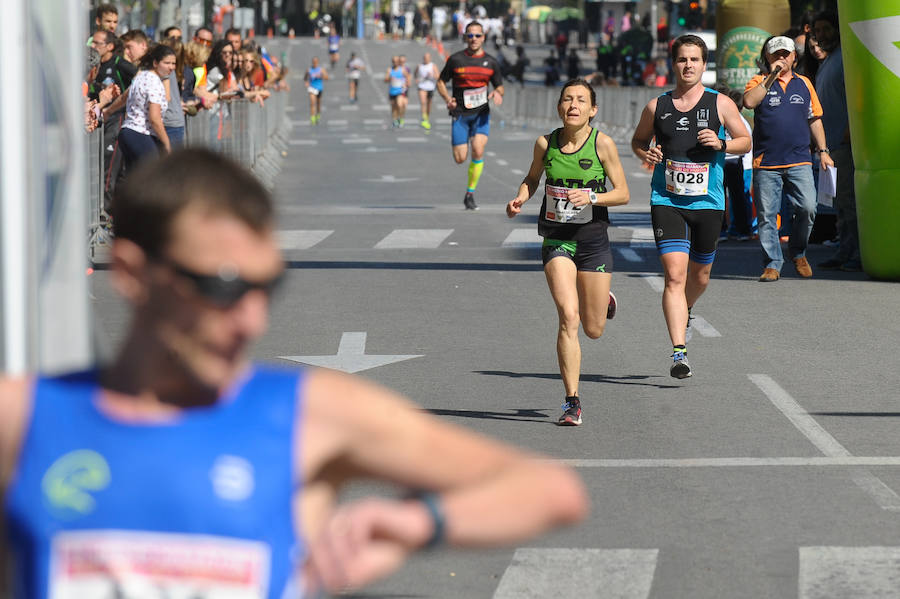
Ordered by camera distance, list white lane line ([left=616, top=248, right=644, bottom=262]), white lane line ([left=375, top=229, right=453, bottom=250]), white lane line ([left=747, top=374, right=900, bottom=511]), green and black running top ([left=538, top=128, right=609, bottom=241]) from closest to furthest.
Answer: white lane line ([left=747, top=374, right=900, bottom=511]) → green and black running top ([left=538, top=128, right=609, bottom=241]) → white lane line ([left=616, top=248, right=644, bottom=262]) → white lane line ([left=375, top=229, right=453, bottom=250])

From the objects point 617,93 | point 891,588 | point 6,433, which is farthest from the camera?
point 617,93

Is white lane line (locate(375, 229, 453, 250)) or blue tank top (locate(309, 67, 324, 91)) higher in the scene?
blue tank top (locate(309, 67, 324, 91))

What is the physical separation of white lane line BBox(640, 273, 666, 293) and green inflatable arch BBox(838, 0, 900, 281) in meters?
1.68

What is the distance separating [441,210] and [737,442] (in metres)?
13.2

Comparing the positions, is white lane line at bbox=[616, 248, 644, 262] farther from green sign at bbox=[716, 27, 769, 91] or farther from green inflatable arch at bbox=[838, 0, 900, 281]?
green sign at bbox=[716, 27, 769, 91]

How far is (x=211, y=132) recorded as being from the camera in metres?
19.2

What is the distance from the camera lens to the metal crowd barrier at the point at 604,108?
38.2 m

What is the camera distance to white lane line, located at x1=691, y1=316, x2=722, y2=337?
10992 mm

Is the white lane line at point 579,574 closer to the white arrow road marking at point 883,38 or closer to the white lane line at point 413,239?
the white arrow road marking at point 883,38

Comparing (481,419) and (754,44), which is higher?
(754,44)

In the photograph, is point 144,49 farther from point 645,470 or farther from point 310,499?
point 310,499

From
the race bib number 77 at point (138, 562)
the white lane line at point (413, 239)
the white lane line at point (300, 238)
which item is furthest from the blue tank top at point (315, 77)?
the race bib number 77 at point (138, 562)

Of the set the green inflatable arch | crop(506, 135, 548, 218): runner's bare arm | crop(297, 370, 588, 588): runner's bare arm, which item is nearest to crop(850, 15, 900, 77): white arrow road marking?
the green inflatable arch

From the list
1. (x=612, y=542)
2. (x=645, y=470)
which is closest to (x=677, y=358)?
(x=645, y=470)
